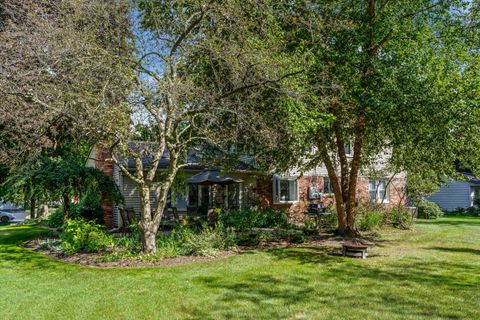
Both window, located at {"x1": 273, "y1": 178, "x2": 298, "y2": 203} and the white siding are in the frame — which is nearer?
window, located at {"x1": 273, "y1": 178, "x2": 298, "y2": 203}

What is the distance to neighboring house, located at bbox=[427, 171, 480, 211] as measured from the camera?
3097 centimetres

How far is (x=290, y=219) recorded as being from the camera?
2011 cm

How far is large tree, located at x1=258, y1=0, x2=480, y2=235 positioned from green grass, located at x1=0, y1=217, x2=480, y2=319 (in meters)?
3.63

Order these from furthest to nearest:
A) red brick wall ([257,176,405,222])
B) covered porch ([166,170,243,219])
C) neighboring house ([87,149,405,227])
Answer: red brick wall ([257,176,405,222]) < covered porch ([166,170,243,219]) < neighboring house ([87,149,405,227])

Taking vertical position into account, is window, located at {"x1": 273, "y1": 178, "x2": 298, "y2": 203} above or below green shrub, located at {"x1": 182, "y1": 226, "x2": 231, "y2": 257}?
above

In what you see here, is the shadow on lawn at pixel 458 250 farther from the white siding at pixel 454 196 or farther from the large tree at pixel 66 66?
the white siding at pixel 454 196

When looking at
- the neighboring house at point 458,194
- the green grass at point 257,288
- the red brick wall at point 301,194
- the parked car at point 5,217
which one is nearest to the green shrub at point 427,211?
the red brick wall at point 301,194

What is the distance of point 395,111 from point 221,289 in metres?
7.29

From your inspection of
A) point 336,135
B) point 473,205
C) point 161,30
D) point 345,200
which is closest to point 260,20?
point 161,30

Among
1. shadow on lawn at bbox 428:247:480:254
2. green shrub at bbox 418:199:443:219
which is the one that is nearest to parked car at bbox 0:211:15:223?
green shrub at bbox 418:199:443:219

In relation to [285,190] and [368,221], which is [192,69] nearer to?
[368,221]

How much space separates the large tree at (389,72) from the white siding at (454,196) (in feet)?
69.5

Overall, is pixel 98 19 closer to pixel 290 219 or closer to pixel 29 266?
pixel 29 266

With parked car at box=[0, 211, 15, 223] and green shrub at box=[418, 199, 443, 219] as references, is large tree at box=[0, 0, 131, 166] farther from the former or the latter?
parked car at box=[0, 211, 15, 223]
